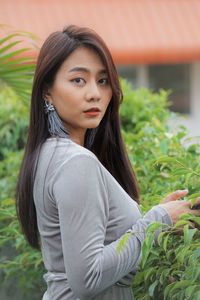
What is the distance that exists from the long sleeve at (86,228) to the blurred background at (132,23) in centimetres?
1026

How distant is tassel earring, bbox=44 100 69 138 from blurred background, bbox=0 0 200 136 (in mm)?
10011

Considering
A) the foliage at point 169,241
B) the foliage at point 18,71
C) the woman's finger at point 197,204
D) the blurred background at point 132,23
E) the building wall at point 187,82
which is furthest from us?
the building wall at point 187,82

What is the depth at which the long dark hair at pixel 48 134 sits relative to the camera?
222 cm

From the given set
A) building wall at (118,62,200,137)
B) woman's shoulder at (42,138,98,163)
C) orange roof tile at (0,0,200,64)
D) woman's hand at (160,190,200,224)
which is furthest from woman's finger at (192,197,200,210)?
building wall at (118,62,200,137)

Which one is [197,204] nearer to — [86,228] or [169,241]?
[169,241]

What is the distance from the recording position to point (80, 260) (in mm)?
2012

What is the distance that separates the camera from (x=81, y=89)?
2211 mm

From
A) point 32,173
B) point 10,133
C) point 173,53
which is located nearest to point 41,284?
point 32,173

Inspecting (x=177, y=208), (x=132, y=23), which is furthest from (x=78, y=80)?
(x=132, y=23)

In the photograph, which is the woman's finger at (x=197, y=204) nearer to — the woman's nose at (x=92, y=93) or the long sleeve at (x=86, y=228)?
the long sleeve at (x=86, y=228)

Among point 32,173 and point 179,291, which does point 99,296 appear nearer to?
point 179,291

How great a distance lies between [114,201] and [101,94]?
33 cm

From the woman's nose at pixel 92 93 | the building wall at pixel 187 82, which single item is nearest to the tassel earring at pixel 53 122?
the woman's nose at pixel 92 93

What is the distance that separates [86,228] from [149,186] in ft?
3.89
